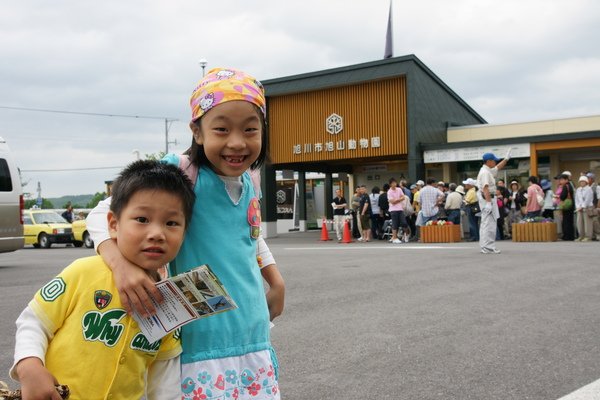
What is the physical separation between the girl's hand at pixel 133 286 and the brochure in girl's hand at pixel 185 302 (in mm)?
21

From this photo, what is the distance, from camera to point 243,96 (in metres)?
2.05

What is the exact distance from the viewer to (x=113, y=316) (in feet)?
6.39

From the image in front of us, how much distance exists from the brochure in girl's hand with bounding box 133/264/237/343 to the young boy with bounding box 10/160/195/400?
3.2 inches

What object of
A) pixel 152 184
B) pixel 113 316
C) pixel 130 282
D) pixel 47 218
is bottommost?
pixel 113 316

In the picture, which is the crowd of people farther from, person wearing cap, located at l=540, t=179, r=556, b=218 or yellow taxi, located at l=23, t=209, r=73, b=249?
yellow taxi, located at l=23, t=209, r=73, b=249

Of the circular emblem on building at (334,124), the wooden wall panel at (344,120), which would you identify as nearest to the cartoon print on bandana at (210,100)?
the wooden wall panel at (344,120)

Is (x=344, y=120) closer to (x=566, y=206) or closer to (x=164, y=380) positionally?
(x=566, y=206)

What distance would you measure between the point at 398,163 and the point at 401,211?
10.2 metres

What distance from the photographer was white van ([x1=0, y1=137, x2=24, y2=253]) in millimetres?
11758

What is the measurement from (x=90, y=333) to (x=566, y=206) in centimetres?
1635

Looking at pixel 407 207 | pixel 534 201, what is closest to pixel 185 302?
pixel 534 201

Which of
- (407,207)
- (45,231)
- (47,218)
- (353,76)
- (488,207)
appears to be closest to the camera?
(488,207)

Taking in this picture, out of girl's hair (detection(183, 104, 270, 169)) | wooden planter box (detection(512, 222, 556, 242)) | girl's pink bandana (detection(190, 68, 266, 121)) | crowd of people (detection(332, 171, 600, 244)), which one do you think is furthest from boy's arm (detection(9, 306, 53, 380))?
wooden planter box (detection(512, 222, 556, 242))

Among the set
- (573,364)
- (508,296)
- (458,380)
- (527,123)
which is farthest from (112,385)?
(527,123)
